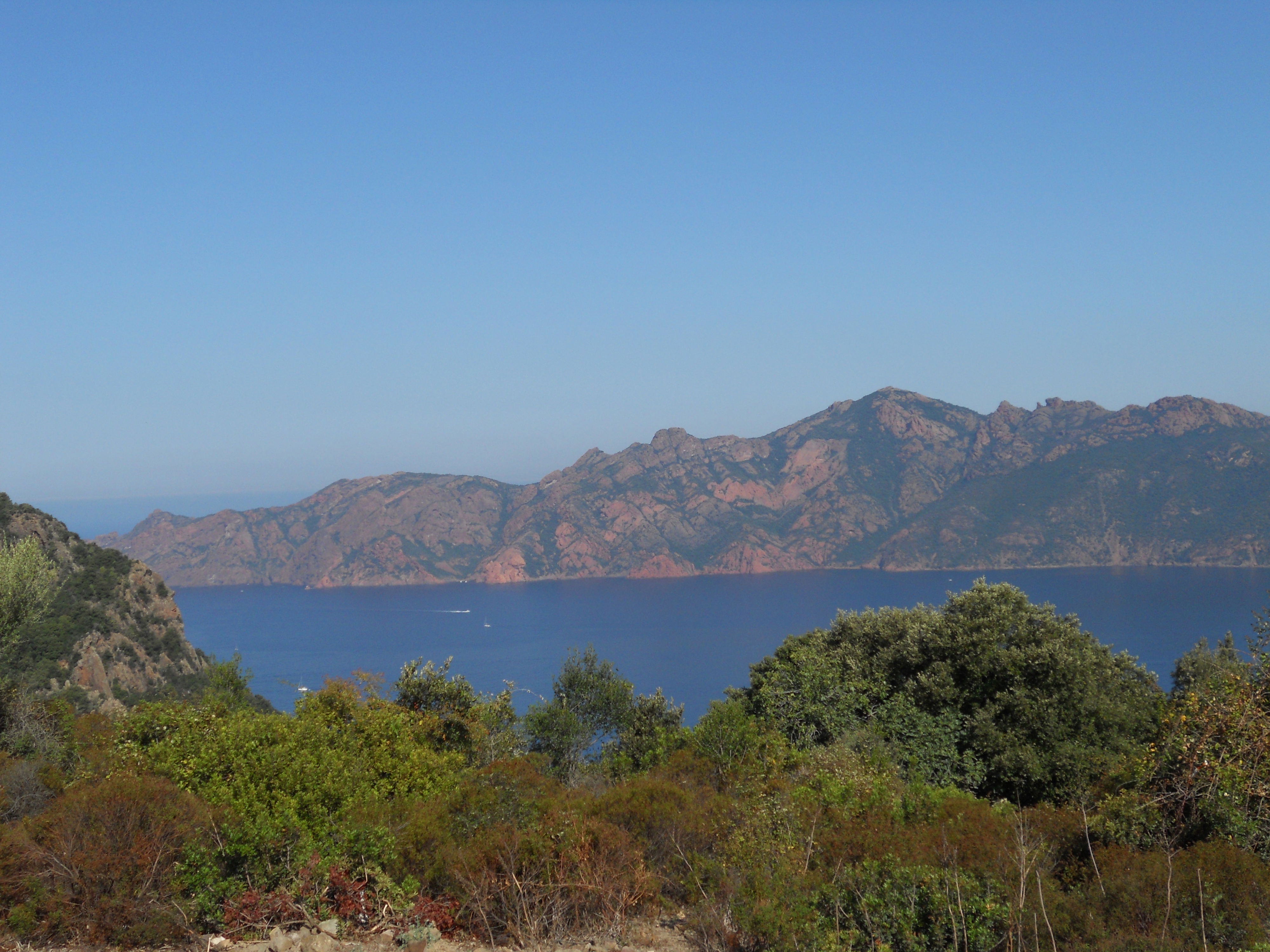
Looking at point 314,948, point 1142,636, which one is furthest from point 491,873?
point 1142,636

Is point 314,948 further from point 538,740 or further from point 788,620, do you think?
point 788,620

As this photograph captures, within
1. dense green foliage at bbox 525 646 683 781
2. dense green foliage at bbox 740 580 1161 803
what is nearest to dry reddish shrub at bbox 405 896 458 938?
dense green foliage at bbox 740 580 1161 803

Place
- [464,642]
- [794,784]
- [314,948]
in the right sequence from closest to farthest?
1. [314,948]
2. [794,784]
3. [464,642]

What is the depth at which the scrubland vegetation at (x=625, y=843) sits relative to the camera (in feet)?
27.6

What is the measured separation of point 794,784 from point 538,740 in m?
20.6

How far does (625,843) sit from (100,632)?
6380cm

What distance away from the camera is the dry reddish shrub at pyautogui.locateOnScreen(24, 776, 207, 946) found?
28.9 feet

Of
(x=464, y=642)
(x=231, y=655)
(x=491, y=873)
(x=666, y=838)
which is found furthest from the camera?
(x=464, y=642)

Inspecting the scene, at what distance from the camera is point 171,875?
30.2 ft

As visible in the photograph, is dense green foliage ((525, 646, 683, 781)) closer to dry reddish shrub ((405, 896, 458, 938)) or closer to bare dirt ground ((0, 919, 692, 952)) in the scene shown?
bare dirt ground ((0, 919, 692, 952))

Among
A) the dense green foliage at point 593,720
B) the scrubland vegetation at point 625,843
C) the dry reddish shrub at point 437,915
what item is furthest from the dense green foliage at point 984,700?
the dry reddish shrub at point 437,915

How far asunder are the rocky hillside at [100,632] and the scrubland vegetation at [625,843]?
116 feet

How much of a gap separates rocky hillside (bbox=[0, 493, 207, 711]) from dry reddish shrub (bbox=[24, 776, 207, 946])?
37566 millimetres

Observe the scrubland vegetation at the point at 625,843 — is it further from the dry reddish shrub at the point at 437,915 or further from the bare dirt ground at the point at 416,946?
the bare dirt ground at the point at 416,946
